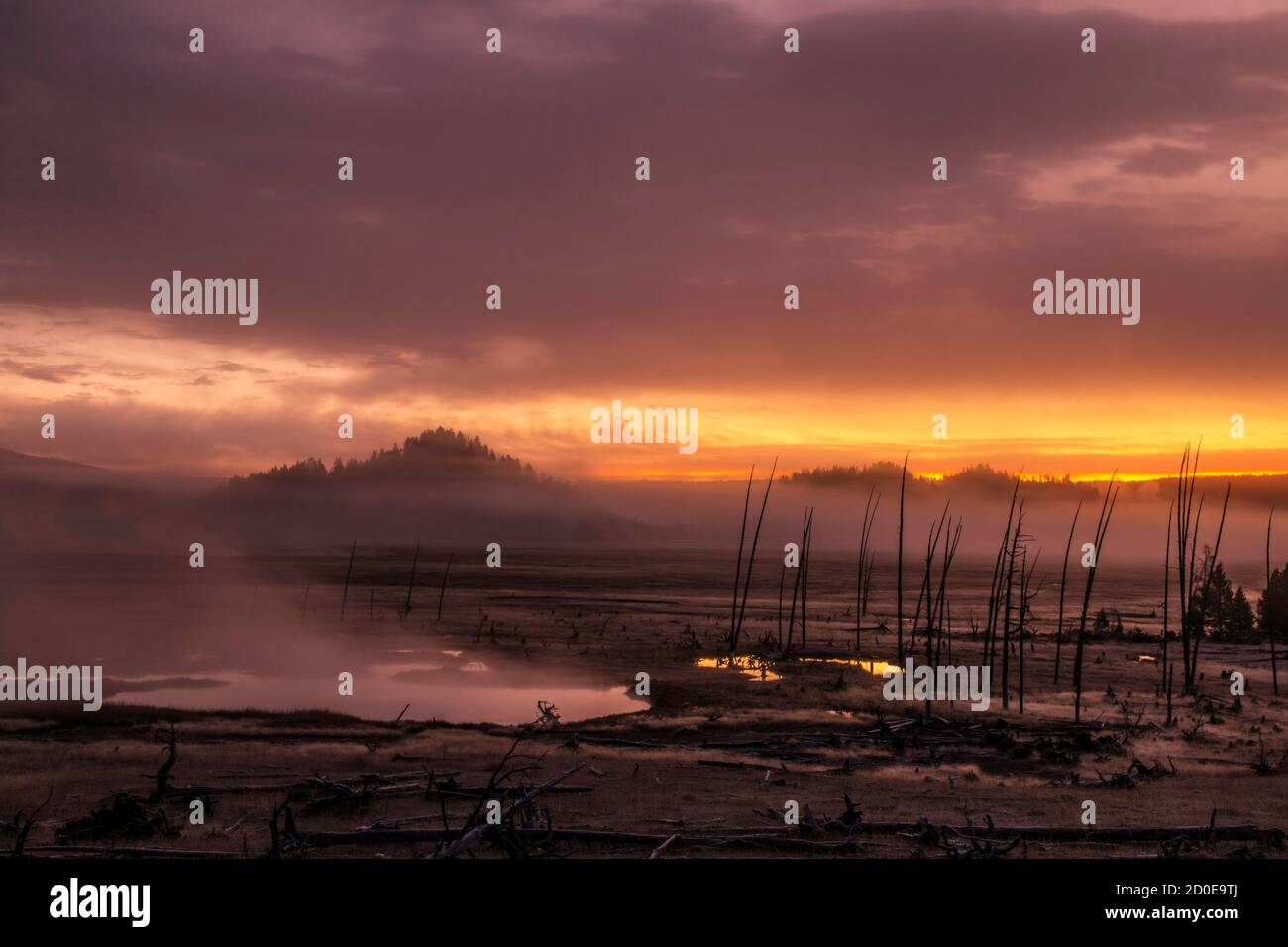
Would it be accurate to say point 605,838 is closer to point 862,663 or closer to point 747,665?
point 747,665

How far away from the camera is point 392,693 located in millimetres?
41062

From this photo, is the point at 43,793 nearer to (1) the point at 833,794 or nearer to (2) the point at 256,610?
(1) the point at 833,794

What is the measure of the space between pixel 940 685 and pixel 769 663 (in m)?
9.77

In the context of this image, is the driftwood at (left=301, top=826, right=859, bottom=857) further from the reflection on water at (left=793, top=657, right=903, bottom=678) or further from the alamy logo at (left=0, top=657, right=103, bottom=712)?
the reflection on water at (left=793, top=657, right=903, bottom=678)

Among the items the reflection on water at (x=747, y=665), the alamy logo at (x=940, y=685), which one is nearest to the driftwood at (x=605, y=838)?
the alamy logo at (x=940, y=685)

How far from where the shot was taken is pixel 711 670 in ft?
160

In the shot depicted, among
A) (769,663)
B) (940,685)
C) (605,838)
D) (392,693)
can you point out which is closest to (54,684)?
(392,693)

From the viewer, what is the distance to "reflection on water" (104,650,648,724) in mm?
36469

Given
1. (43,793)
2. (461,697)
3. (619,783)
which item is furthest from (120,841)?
(461,697)

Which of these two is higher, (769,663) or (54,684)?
(54,684)

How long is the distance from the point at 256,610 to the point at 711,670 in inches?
1779

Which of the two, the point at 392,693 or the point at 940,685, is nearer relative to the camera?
the point at 392,693
